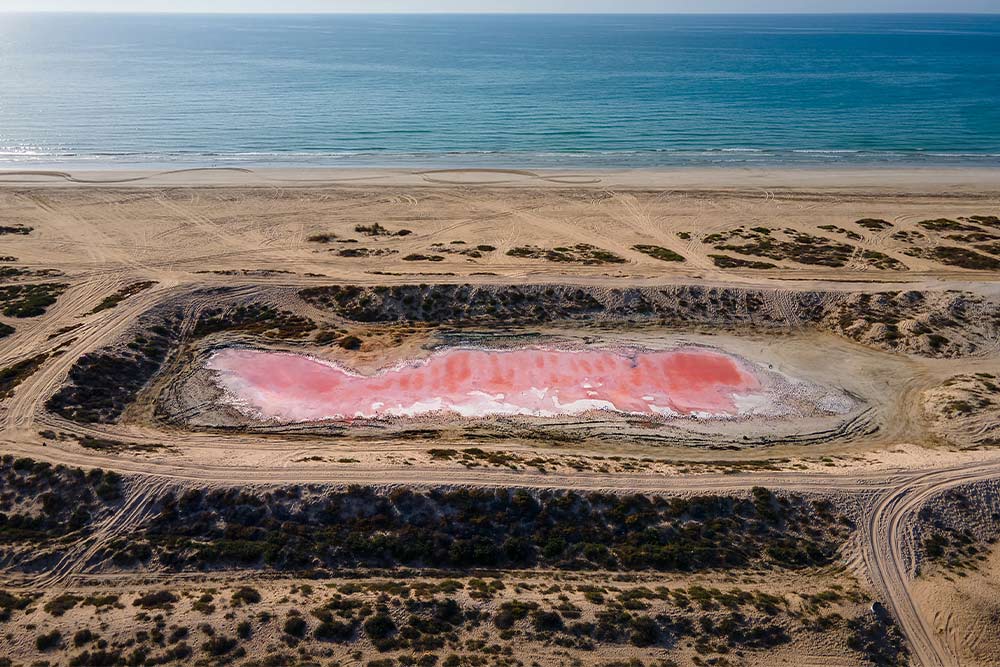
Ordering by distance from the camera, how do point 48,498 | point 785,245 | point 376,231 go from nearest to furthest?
point 48,498 → point 785,245 → point 376,231

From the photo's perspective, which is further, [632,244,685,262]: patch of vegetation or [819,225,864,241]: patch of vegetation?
[819,225,864,241]: patch of vegetation

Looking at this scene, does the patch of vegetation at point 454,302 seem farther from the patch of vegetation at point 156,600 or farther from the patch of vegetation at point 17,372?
the patch of vegetation at point 156,600

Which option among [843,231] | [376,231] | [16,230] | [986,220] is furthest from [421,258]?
[986,220]

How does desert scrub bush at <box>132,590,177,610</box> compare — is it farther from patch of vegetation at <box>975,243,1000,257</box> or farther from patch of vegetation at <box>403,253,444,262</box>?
patch of vegetation at <box>975,243,1000,257</box>

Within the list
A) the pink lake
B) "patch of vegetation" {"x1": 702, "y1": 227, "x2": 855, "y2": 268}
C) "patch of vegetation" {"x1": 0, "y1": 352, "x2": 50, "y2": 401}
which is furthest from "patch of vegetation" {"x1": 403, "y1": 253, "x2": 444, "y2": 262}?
"patch of vegetation" {"x1": 0, "y1": 352, "x2": 50, "y2": 401}

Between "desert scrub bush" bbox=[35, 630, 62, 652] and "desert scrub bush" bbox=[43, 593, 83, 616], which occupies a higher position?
"desert scrub bush" bbox=[43, 593, 83, 616]

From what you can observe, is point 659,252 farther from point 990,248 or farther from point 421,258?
point 990,248

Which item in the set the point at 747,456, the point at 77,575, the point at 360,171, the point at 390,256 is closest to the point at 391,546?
the point at 77,575
